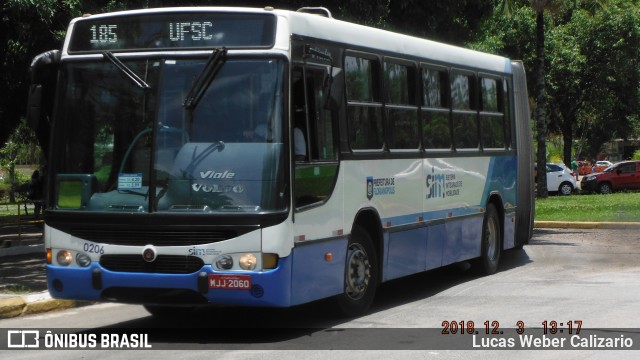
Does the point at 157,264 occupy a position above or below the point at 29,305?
above

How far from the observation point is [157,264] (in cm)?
955

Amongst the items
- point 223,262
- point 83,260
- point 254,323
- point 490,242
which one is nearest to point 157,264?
point 223,262

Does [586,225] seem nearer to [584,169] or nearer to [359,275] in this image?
[359,275]

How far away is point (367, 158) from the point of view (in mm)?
11570

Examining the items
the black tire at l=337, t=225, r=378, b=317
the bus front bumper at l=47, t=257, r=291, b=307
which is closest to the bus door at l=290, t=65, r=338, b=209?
the bus front bumper at l=47, t=257, r=291, b=307

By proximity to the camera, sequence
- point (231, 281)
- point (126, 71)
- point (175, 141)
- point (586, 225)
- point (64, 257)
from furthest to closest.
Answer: point (586, 225) → point (64, 257) → point (126, 71) → point (175, 141) → point (231, 281)

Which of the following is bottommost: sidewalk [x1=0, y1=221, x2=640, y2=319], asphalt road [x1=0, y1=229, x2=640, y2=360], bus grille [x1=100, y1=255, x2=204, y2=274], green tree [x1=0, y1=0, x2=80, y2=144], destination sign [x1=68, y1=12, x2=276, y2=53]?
asphalt road [x1=0, y1=229, x2=640, y2=360]

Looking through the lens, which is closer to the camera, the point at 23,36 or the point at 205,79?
the point at 205,79

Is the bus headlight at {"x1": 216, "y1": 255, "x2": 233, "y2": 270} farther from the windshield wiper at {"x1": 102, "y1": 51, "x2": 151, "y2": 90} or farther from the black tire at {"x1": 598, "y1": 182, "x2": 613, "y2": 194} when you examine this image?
the black tire at {"x1": 598, "y1": 182, "x2": 613, "y2": 194}

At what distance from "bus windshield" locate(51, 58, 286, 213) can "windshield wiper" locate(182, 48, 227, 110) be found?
3cm

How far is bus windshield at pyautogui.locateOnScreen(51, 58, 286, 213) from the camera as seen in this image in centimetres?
948

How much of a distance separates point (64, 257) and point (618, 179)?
40.3 meters

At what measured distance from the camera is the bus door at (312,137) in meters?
9.87

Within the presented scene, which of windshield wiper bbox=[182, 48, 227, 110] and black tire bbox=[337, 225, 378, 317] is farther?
black tire bbox=[337, 225, 378, 317]
